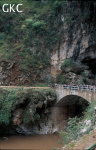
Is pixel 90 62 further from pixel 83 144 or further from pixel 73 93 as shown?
pixel 83 144

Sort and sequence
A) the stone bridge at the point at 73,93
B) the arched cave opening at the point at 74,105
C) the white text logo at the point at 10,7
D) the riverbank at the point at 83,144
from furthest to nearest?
the white text logo at the point at 10,7 < the arched cave opening at the point at 74,105 < the stone bridge at the point at 73,93 < the riverbank at the point at 83,144

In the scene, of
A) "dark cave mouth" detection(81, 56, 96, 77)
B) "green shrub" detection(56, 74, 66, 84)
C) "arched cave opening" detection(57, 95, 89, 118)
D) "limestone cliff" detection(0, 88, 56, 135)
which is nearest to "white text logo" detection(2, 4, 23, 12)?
"green shrub" detection(56, 74, 66, 84)

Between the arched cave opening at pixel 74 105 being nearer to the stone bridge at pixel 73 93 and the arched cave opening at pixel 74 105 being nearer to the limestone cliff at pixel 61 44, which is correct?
the stone bridge at pixel 73 93

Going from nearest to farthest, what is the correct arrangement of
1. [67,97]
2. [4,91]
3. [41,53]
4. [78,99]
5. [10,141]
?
[10,141] → [4,91] → [67,97] → [78,99] → [41,53]

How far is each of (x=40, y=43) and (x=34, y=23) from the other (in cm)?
329

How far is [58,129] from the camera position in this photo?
1902cm

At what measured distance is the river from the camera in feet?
Result: 47.2

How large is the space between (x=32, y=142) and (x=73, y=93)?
6390mm

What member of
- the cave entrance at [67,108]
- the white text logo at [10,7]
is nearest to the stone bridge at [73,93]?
the cave entrance at [67,108]

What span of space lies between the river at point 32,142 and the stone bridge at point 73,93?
14.1 ft

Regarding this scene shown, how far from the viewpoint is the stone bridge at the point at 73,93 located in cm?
1548

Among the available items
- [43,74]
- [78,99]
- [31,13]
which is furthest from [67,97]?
[31,13]

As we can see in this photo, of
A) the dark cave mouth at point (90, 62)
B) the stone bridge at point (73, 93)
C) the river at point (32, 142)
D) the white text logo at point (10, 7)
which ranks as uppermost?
the white text logo at point (10, 7)

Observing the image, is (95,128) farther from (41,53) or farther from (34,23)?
Result: (34,23)
